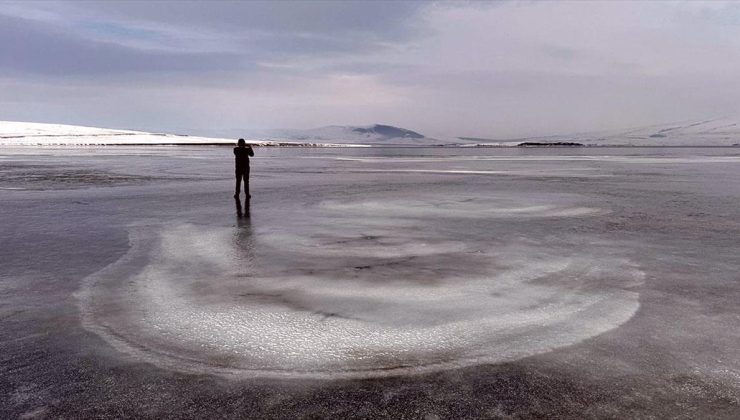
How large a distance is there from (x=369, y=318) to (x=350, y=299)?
59cm

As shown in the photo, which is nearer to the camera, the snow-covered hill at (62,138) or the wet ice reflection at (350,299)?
the wet ice reflection at (350,299)

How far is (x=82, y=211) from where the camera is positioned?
12.1 metres

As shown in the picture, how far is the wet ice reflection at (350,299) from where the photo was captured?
13.5 feet

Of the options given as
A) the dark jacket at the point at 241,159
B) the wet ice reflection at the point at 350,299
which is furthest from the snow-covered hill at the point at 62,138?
the wet ice reflection at the point at 350,299

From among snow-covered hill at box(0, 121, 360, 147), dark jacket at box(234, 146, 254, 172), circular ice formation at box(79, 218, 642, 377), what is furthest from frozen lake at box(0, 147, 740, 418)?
snow-covered hill at box(0, 121, 360, 147)

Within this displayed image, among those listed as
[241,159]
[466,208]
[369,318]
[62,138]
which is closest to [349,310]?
[369,318]

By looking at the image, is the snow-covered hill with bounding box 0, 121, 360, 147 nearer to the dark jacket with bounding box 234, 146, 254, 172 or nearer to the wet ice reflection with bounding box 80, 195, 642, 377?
the dark jacket with bounding box 234, 146, 254, 172

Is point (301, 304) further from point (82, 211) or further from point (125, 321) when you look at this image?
point (82, 211)

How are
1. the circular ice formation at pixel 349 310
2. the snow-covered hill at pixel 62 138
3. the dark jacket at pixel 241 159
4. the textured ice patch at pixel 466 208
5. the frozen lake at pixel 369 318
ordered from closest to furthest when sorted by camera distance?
1. the frozen lake at pixel 369 318
2. the circular ice formation at pixel 349 310
3. the textured ice patch at pixel 466 208
4. the dark jacket at pixel 241 159
5. the snow-covered hill at pixel 62 138

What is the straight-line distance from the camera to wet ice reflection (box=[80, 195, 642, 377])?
13.5 feet

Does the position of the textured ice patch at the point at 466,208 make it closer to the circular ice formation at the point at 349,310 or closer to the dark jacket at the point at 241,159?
the dark jacket at the point at 241,159

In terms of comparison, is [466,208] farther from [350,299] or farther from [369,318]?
[369,318]

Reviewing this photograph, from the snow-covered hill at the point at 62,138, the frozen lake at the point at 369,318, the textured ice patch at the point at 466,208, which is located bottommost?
the frozen lake at the point at 369,318

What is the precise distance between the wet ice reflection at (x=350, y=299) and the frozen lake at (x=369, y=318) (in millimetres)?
29
